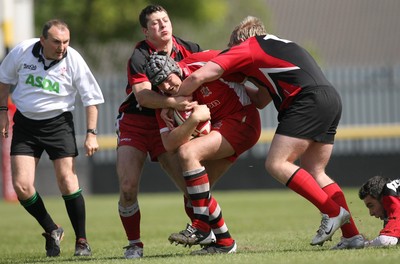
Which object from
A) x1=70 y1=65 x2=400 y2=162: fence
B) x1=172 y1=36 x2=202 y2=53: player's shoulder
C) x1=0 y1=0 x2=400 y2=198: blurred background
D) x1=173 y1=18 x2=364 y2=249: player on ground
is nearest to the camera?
x1=173 y1=18 x2=364 y2=249: player on ground

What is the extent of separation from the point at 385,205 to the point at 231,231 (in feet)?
10.9

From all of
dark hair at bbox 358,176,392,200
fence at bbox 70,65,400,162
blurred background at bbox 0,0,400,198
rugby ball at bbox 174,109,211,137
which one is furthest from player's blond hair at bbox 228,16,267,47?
fence at bbox 70,65,400,162

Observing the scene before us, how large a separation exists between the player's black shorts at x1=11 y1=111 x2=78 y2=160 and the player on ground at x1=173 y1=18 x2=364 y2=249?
1784 millimetres

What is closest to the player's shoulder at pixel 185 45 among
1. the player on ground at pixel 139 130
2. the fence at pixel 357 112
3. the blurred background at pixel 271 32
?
the player on ground at pixel 139 130

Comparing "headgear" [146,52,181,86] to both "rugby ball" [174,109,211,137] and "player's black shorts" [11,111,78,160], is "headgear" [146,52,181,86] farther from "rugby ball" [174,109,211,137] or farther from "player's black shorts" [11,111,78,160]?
"player's black shorts" [11,111,78,160]

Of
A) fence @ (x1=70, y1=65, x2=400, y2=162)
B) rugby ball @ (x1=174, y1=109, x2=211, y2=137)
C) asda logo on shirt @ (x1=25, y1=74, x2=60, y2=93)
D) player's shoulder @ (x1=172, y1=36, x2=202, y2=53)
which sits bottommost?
fence @ (x1=70, y1=65, x2=400, y2=162)

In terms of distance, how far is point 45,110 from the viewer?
923 cm

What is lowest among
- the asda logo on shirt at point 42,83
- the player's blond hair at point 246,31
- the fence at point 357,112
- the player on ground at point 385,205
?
the fence at point 357,112

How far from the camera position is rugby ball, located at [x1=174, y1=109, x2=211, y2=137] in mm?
8117

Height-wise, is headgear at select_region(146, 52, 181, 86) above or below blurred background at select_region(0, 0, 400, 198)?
above

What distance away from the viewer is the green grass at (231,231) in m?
7.65

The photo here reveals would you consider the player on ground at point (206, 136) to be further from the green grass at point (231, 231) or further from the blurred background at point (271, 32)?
the blurred background at point (271, 32)

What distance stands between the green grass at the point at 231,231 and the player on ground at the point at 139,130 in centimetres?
39

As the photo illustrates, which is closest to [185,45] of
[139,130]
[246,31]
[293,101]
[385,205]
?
[246,31]
